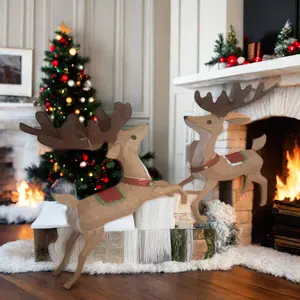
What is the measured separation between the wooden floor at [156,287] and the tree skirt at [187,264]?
0.05m

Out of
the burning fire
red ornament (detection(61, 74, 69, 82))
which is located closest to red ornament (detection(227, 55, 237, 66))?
the burning fire

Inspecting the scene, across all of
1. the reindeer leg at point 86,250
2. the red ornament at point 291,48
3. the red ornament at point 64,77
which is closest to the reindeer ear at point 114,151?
the reindeer leg at point 86,250

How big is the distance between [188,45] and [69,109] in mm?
1228

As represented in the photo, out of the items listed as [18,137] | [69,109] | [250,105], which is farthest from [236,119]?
[18,137]

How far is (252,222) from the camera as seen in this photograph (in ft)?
12.0

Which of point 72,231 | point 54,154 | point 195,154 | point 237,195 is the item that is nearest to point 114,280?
point 72,231

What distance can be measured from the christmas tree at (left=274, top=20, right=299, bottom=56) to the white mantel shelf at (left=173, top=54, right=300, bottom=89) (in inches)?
5.6

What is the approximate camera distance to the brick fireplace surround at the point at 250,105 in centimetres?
299

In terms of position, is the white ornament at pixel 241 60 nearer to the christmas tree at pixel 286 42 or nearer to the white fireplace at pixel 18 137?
the christmas tree at pixel 286 42

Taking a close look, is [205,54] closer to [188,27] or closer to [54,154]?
[188,27]

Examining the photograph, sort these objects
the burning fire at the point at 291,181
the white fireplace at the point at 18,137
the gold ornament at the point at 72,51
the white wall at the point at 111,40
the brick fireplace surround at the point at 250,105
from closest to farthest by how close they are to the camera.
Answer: the brick fireplace surround at the point at 250,105 → the burning fire at the point at 291,181 → the gold ornament at the point at 72,51 → the white fireplace at the point at 18,137 → the white wall at the point at 111,40

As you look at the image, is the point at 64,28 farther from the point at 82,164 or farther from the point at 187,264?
the point at 187,264

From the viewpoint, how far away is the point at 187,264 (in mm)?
2957

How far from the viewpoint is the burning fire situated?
3.52m
